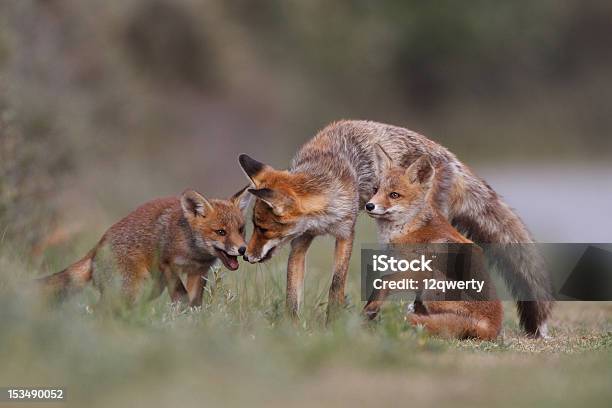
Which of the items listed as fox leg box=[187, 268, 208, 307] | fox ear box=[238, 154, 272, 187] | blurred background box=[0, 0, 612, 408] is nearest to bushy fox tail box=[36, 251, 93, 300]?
blurred background box=[0, 0, 612, 408]

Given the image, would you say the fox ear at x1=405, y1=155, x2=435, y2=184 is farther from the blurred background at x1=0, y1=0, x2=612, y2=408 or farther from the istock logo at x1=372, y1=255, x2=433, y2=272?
the blurred background at x1=0, y1=0, x2=612, y2=408

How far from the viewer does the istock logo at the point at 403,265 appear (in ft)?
29.3

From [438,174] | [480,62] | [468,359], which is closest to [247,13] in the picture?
[480,62]

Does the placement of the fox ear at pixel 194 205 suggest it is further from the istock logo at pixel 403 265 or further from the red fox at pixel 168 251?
the istock logo at pixel 403 265

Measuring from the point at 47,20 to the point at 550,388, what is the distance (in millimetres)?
15826

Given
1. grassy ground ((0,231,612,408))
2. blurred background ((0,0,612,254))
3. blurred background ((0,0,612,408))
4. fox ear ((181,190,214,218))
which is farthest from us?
blurred background ((0,0,612,254))

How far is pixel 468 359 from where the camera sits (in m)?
7.86

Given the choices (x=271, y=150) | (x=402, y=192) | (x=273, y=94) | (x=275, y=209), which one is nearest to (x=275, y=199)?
(x=275, y=209)

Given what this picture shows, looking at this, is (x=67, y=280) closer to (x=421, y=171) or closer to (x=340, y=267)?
(x=340, y=267)

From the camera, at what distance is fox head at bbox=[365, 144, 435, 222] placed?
9172 mm

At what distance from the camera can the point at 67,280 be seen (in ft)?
30.9

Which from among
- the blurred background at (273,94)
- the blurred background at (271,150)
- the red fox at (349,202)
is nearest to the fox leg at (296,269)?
the red fox at (349,202)

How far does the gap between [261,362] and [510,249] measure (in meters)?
4.13

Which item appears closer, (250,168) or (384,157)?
(250,168)
